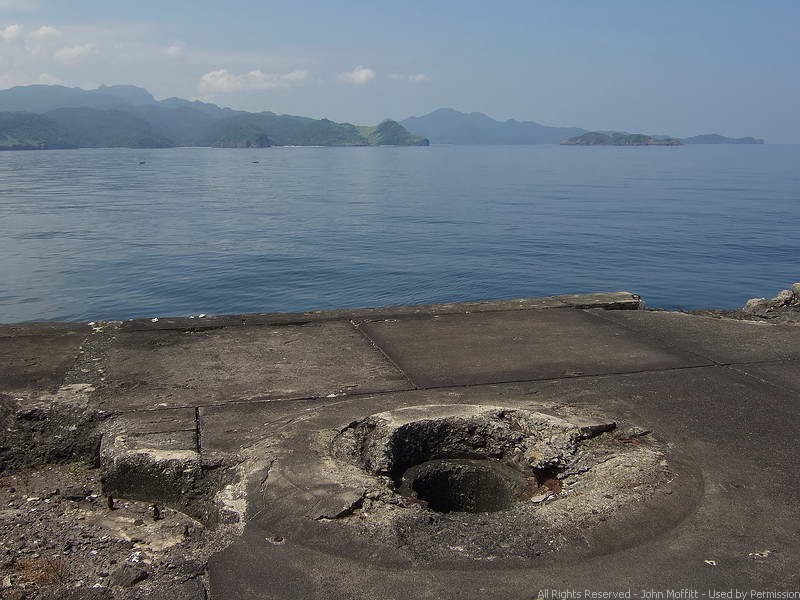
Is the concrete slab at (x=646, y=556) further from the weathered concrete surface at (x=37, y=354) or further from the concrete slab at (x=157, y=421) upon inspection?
the weathered concrete surface at (x=37, y=354)

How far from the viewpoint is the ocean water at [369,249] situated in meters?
21.2

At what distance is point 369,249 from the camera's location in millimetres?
28422

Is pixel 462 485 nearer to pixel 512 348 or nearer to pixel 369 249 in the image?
pixel 512 348

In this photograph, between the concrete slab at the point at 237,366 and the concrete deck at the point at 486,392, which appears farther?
the concrete slab at the point at 237,366

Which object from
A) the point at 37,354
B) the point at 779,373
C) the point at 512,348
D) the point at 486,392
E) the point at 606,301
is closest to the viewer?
the point at 486,392

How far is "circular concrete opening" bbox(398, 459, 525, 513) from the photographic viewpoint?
398 cm

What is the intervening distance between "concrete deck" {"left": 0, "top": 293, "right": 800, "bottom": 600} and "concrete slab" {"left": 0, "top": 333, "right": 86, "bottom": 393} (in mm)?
21

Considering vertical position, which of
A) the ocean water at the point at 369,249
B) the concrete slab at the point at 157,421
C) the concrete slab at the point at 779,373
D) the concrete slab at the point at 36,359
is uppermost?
the concrete slab at the point at 779,373

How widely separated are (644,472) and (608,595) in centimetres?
106

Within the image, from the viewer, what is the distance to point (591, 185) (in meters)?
60.8

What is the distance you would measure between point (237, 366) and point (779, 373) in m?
3.85

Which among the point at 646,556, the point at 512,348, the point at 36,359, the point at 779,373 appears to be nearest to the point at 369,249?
the point at 512,348

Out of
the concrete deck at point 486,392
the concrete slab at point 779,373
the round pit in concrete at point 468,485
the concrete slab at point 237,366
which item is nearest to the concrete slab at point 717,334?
the concrete deck at point 486,392

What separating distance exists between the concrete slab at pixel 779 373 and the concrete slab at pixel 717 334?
0.14 metres
